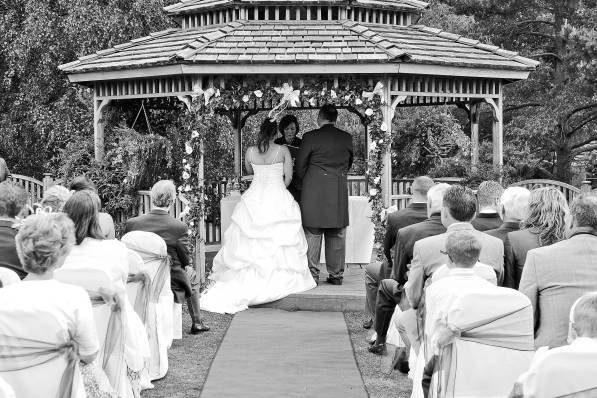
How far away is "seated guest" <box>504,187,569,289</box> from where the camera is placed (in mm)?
6617

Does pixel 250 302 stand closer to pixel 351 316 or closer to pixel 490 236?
pixel 351 316

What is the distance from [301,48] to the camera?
1287 centimetres

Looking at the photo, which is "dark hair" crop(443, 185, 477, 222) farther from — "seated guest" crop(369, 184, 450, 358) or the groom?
the groom

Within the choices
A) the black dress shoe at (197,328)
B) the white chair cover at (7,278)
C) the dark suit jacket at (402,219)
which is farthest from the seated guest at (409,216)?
the white chair cover at (7,278)

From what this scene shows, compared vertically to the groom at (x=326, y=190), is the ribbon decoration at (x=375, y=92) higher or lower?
higher

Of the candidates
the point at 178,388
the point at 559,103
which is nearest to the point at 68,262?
the point at 178,388

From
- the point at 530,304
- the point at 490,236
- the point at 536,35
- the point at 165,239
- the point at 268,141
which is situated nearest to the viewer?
the point at 530,304

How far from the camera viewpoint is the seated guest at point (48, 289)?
483 cm

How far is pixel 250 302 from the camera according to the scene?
12.1 meters

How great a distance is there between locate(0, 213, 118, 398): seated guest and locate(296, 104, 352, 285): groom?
7931 mm

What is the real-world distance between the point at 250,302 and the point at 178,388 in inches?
150

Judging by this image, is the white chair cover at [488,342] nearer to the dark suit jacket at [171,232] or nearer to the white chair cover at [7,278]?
the white chair cover at [7,278]

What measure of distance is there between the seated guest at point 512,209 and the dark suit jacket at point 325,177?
5.25m

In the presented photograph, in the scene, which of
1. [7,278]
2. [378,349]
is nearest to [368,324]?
[378,349]
